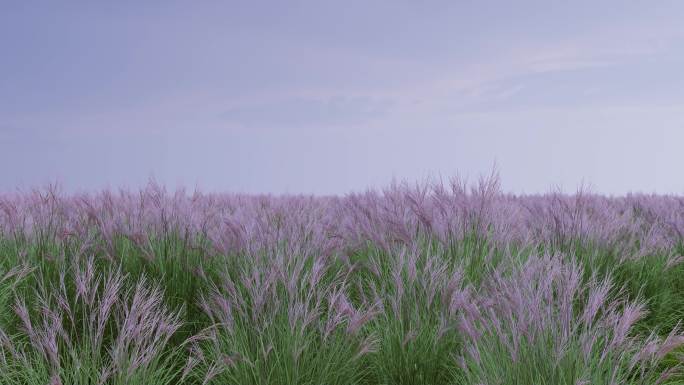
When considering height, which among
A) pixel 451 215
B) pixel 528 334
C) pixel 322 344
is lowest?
pixel 322 344

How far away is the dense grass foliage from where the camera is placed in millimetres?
2105

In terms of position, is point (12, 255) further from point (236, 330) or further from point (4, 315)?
point (236, 330)

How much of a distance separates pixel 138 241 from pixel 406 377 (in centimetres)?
187

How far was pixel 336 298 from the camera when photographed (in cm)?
264

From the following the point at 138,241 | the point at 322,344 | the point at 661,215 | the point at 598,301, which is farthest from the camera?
the point at 661,215

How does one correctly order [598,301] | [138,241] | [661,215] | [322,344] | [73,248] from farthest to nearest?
[661,215], [73,248], [138,241], [322,344], [598,301]

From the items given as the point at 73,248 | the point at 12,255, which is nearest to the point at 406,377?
the point at 73,248

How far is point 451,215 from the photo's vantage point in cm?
390

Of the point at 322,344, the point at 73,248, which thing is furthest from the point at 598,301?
the point at 73,248

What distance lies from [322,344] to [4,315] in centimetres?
175

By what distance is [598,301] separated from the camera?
2.19m

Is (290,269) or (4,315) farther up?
(290,269)

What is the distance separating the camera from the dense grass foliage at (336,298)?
2.11 m

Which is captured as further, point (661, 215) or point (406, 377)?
point (661, 215)
